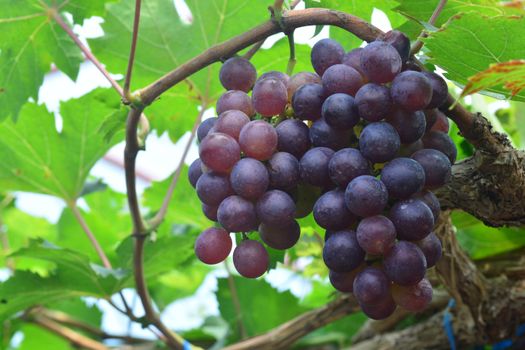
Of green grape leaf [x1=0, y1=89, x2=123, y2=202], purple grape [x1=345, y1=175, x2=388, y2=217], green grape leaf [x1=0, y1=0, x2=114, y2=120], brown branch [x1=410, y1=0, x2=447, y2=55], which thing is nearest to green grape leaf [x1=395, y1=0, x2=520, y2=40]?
brown branch [x1=410, y1=0, x2=447, y2=55]

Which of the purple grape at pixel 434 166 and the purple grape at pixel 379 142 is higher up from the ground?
the purple grape at pixel 379 142

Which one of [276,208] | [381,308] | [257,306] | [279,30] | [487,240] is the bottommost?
[257,306]

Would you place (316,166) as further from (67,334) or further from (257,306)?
Answer: (67,334)

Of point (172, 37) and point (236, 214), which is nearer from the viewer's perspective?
point (236, 214)

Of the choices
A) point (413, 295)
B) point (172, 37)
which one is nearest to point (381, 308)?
point (413, 295)

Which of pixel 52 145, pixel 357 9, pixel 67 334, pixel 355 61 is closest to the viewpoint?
pixel 355 61

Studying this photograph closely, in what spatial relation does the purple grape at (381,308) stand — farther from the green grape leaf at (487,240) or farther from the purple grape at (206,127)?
the green grape leaf at (487,240)

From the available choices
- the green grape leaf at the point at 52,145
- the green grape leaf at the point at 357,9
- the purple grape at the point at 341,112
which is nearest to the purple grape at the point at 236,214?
the purple grape at the point at 341,112

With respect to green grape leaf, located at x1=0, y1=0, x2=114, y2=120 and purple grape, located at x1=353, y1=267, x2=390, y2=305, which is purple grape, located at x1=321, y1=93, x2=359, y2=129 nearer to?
purple grape, located at x1=353, y1=267, x2=390, y2=305
